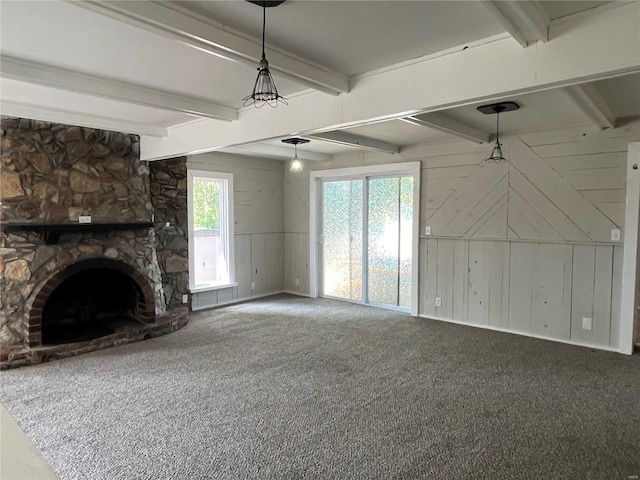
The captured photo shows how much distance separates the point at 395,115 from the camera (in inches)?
102

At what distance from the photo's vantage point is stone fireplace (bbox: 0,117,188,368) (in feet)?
12.7

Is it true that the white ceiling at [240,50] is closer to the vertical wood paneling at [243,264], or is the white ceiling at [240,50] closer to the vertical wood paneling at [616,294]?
the vertical wood paneling at [616,294]

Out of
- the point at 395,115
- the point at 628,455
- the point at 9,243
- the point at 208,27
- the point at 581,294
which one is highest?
the point at 208,27

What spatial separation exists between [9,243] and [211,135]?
219cm

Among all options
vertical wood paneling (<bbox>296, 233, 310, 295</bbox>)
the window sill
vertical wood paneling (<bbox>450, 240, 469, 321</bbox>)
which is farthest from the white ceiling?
vertical wood paneling (<bbox>296, 233, 310, 295</bbox>)

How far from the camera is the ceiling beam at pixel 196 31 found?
169 cm

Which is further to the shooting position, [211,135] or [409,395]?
[211,135]

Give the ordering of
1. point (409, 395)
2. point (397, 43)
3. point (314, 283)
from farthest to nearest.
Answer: point (314, 283) < point (409, 395) < point (397, 43)

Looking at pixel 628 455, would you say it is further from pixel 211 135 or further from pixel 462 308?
pixel 211 135

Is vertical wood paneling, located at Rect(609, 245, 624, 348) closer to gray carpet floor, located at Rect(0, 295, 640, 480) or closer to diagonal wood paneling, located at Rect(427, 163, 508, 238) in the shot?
gray carpet floor, located at Rect(0, 295, 640, 480)

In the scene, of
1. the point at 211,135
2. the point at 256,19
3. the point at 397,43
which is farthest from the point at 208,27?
the point at 211,135

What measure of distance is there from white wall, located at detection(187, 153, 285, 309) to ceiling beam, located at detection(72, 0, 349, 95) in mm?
3789

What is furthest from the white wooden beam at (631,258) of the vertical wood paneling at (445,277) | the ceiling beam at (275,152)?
the ceiling beam at (275,152)

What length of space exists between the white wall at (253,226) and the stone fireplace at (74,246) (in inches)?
42.8
